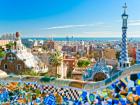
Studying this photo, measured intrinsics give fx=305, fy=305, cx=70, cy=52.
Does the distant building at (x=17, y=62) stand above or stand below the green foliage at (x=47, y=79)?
below

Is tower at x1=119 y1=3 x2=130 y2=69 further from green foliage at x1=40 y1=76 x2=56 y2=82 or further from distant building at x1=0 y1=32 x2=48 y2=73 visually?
green foliage at x1=40 y1=76 x2=56 y2=82

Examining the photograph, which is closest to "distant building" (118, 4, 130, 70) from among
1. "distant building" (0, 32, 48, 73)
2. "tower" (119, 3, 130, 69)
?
"tower" (119, 3, 130, 69)

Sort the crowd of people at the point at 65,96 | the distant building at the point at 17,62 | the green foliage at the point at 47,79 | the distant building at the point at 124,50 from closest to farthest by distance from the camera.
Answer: the crowd of people at the point at 65,96, the green foliage at the point at 47,79, the distant building at the point at 124,50, the distant building at the point at 17,62

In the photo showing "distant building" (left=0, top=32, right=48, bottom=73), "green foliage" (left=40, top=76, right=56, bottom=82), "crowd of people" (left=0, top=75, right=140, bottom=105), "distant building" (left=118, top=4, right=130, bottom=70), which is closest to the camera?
"crowd of people" (left=0, top=75, right=140, bottom=105)

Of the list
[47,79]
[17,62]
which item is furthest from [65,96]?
[17,62]

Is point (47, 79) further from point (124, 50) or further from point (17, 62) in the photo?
point (17, 62)

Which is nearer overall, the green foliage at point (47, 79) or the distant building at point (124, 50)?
the green foliage at point (47, 79)

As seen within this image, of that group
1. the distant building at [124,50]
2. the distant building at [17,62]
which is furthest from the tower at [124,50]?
the distant building at [17,62]

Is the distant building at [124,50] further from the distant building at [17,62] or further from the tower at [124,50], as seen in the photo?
the distant building at [17,62]

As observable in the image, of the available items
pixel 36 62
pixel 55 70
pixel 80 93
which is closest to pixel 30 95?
pixel 80 93
